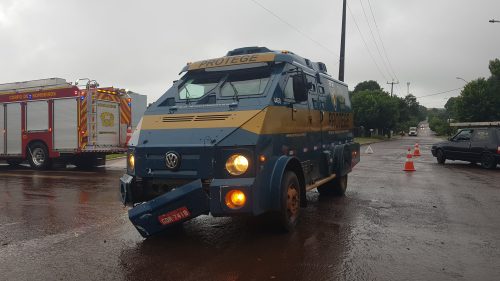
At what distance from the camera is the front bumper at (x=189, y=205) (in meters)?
5.00

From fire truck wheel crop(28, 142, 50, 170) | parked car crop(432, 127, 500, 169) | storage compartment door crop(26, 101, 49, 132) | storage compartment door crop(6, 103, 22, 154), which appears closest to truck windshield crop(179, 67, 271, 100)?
storage compartment door crop(26, 101, 49, 132)

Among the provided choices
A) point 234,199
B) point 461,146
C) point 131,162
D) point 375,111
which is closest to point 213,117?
point 234,199

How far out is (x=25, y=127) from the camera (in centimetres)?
1567

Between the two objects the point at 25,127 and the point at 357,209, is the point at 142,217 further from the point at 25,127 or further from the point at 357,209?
the point at 25,127

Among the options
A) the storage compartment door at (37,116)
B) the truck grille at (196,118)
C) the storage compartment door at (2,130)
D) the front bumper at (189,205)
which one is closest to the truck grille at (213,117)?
the truck grille at (196,118)

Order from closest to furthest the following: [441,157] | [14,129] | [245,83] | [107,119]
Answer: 1. [245,83]
2. [107,119]
3. [14,129]
4. [441,157]

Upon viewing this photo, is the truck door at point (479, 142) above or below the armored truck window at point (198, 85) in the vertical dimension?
below

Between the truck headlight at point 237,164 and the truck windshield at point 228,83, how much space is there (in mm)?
1236

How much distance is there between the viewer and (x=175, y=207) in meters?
5.05

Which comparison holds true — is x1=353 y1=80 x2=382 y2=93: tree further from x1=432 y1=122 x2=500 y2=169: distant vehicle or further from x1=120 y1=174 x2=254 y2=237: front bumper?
x1=120 y1=174 x2=254 y2=237: front bumper

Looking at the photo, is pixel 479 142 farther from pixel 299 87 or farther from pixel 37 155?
pixel 37 155

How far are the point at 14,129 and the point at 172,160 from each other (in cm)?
1298

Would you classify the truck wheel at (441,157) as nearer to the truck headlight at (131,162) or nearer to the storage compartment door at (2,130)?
the truck headlight at (131,162)

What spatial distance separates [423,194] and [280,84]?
5.40 meters
